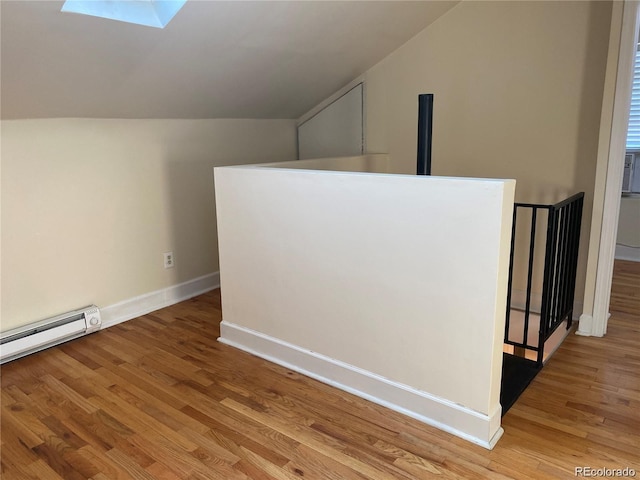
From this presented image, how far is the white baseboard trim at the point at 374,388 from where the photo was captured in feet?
6.29

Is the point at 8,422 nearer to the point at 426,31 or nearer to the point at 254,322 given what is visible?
the point at 254,322

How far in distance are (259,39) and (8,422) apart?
2.21 m

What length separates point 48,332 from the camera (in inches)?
105

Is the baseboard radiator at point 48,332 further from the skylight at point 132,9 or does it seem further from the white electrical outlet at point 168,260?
the skylight at point 132,9

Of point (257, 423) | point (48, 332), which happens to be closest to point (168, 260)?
point (48, 332)

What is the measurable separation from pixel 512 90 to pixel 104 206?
2596mm

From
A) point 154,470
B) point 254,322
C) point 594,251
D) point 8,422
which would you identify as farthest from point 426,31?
point 8,422

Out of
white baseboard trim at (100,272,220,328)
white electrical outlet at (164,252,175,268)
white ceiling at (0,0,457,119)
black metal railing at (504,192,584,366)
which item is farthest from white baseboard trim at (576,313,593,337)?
white electrical outlet at (164,252,175,268)

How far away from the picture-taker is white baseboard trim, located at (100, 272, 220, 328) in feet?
10.1

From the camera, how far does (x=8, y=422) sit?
6.83 feet

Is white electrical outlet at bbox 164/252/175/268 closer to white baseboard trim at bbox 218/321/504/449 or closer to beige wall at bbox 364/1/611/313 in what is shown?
white baseboard trim at bbox 218/321/504/449

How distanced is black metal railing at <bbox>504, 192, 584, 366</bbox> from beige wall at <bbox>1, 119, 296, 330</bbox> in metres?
2.12

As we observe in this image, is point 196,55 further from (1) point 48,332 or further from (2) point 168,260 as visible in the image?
(1) point 48,332

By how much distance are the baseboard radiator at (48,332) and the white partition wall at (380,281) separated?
91 cm
